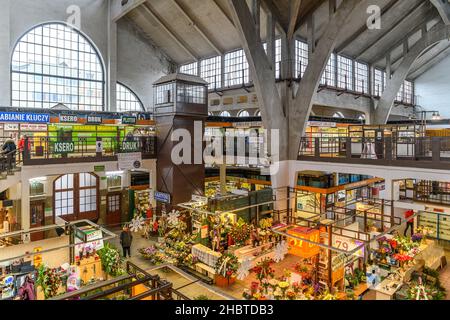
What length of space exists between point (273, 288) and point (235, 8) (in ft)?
40.8

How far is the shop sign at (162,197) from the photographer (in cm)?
1570

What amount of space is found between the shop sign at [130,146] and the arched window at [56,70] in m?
9.73

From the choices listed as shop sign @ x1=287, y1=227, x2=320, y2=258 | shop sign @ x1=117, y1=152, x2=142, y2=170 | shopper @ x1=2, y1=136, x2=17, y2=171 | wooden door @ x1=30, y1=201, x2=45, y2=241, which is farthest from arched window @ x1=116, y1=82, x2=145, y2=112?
shop sign @ x1=287, y1=227, x2=320, y2=258

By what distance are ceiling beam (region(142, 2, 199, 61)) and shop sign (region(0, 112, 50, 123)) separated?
47.1 ft

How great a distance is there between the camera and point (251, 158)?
57.9 ft

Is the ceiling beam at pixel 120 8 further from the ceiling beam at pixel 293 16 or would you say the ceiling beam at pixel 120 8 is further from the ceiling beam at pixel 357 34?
the ceiling beam at pixel 357 34

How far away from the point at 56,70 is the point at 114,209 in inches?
448

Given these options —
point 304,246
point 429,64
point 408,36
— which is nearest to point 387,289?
point 304,246

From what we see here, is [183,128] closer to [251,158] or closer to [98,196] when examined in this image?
[251,158]

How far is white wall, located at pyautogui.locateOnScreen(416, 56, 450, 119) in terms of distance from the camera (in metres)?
29.4

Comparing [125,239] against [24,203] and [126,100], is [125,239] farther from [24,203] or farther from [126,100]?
[126,100]

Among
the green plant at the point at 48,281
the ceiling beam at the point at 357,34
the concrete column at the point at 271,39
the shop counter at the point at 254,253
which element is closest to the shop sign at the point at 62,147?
the green plant at the point at 48,281

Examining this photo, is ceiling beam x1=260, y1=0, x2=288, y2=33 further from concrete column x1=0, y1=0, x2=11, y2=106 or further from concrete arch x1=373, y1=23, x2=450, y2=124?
concrete column x1=0, y1=0, x2=11, y2=106

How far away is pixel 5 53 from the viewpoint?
18984 mm
